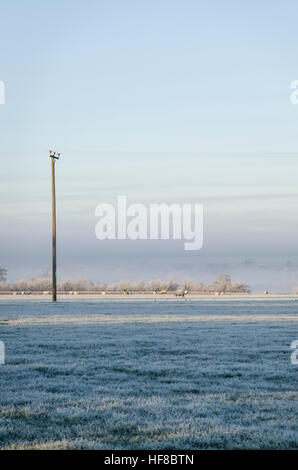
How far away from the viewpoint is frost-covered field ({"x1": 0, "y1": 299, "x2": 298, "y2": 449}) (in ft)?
20.3

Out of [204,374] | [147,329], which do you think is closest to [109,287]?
[147,329]

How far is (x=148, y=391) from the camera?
8469 mm

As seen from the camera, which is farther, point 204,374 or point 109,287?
point 109,287

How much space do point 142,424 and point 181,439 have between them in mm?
777

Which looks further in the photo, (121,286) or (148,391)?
(121,286)

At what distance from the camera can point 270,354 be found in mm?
12250

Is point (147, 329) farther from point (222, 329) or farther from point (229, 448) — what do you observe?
point (229, 448)

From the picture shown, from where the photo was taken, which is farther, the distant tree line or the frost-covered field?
the distant tree line

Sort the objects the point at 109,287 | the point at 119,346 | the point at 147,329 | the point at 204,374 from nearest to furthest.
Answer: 1. the point at 204,374
2. the point at 119,346
3. the point at 147,329
4. the point at 109,287

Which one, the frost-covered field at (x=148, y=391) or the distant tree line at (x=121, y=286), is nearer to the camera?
the frost-covered field at (x=148, y=391)

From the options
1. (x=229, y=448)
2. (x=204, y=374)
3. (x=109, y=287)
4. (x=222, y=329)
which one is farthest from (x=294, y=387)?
(x=109, y=287)

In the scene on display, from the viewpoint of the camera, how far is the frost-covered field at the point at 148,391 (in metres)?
6.18
